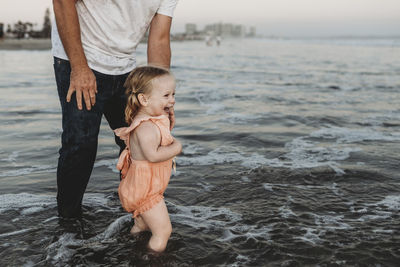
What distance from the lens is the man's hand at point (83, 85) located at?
2737 millimetres

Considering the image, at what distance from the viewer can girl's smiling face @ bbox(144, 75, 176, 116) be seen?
2678 mm

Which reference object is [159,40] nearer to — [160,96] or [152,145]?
[160,96]

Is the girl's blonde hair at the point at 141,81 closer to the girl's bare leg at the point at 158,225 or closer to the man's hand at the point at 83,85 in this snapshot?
the man's hand at the point at 83,85

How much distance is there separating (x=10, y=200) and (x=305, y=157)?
12.2 ft

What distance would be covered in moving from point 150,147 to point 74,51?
86 centimetres

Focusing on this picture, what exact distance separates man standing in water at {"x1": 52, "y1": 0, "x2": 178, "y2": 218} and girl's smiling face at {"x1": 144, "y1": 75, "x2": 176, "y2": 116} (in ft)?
0.76

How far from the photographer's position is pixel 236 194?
13.3 feet

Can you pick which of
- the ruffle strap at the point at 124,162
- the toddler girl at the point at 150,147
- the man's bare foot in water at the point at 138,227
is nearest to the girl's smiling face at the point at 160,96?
the toddler girl at the point at 150,147

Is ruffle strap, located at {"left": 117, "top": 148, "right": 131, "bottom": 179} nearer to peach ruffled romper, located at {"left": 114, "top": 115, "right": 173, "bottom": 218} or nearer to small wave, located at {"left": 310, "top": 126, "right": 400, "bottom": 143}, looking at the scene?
peach ruffled romper, located at {"left": 114, "top": 115, "right": 173, "bottom": 218}

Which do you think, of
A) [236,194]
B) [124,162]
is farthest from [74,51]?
[236,194]

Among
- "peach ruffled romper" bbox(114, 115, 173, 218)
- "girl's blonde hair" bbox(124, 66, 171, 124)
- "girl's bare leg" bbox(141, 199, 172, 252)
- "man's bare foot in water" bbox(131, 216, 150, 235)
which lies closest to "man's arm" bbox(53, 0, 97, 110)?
"girl's blonde hair" bbox(124, 66, 171, 124)

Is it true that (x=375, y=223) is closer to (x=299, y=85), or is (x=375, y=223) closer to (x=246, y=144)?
(x=246, y=144)

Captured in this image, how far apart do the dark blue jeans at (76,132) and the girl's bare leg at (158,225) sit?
2.20 ft

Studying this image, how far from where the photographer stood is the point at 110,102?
10.6ft
